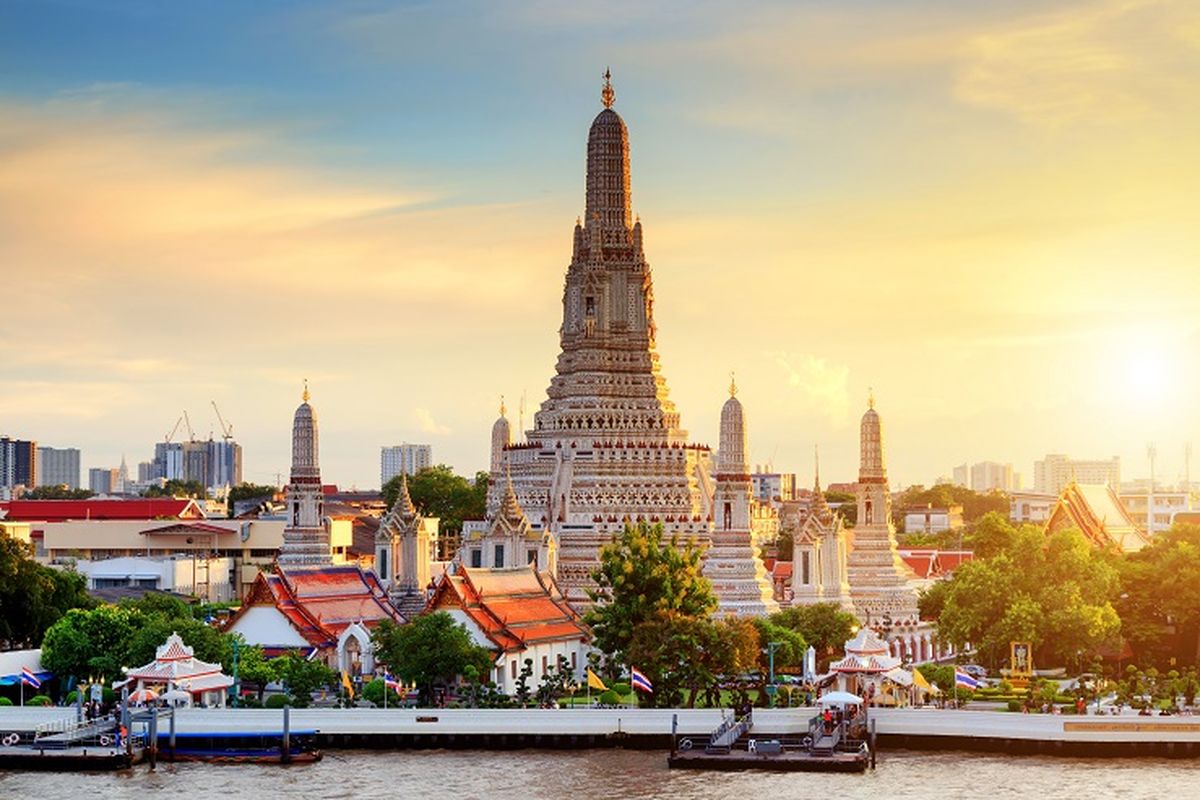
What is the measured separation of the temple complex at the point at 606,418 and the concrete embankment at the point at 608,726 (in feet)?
109

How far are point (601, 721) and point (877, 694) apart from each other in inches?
410

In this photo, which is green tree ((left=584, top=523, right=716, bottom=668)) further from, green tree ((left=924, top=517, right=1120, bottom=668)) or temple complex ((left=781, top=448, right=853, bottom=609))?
temple complex ((left=781, top=448, right=853, bottom=609))

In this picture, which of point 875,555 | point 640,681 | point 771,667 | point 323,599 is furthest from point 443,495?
point 640,681

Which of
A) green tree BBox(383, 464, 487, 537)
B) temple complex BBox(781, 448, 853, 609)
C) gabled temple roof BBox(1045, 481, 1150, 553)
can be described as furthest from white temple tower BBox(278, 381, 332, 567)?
green tree BBox(383, 464, 487, 537)

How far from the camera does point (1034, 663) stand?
295 ft

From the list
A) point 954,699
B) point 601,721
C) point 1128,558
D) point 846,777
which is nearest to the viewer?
point 846,777

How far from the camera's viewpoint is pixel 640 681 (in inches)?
2926

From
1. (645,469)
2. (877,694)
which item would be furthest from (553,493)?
(877,694)

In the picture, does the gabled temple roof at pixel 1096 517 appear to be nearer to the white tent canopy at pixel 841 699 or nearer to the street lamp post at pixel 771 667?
the street lamp post at pixel 771 667

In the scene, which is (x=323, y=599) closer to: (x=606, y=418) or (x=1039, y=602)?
(x=606, y=418)

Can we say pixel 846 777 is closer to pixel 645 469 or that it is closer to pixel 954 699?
pixel 954 699

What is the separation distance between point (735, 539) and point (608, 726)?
1092 inches

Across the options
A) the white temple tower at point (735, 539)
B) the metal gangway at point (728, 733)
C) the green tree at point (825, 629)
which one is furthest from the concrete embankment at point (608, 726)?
the white temple tower at point (735, 539)

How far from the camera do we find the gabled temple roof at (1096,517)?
127762 mm
